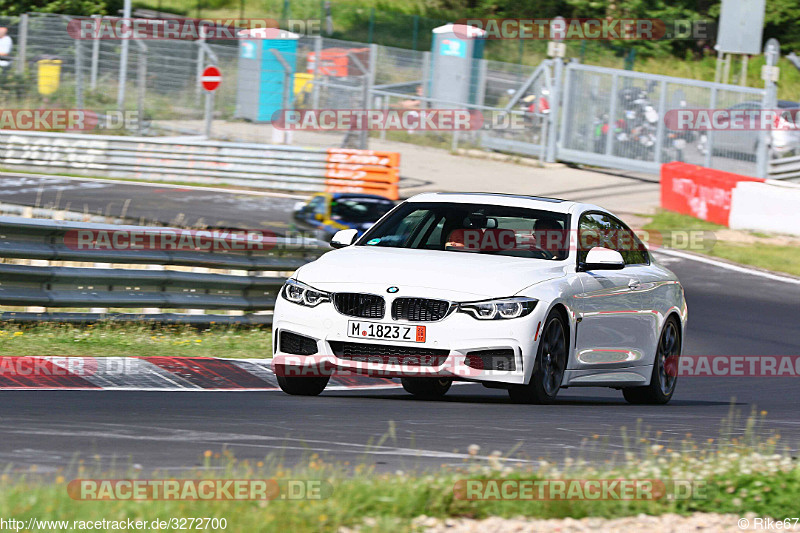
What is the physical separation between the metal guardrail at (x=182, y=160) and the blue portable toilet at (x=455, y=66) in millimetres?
7888

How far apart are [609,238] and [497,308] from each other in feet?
7.32

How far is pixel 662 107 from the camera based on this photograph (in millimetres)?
31453

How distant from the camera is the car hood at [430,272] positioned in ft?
27.4

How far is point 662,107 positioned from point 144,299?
72.0 ft

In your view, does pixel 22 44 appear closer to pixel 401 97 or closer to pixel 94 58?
pixel 94 58

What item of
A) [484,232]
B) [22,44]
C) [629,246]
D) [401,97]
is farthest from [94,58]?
[484,232]

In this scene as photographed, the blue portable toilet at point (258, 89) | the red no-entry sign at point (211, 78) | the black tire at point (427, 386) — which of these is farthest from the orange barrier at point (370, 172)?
the black tire at point (427, 386)

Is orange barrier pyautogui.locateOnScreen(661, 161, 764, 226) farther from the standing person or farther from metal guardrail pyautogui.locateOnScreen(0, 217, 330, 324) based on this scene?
the standing person

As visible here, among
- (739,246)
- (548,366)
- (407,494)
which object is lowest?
(739,246)

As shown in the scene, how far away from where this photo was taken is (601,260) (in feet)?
30.2

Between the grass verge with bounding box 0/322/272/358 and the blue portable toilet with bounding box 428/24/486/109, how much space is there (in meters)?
24.7

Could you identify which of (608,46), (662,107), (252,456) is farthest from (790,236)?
(608,46)

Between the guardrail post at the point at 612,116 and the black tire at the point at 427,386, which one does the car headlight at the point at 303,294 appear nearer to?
the black tire at the point at 427,386

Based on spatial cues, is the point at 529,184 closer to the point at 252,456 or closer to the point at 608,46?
the point at 608,46
